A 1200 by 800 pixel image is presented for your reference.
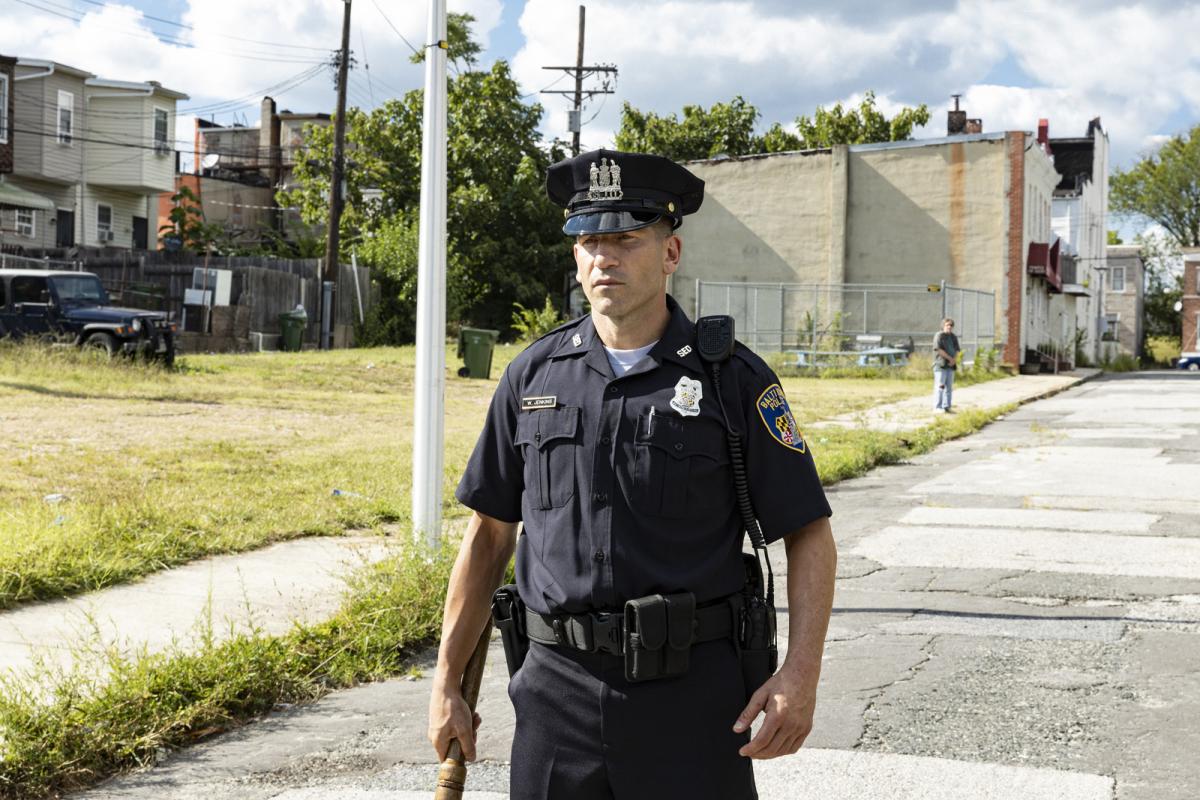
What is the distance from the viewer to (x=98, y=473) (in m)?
10.9

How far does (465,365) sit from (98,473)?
15.3 m

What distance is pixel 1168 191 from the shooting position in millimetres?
75000

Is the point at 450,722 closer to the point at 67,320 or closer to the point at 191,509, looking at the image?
the point at 191,509

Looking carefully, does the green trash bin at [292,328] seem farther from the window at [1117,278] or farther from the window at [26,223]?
the window at [1117,278]

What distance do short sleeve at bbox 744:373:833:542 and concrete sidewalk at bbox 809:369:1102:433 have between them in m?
15.1

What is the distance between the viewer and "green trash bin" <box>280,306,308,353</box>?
109 feet

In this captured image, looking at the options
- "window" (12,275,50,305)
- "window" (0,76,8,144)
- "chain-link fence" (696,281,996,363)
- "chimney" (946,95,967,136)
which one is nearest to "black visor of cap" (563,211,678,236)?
"window" (12,275,50,305)

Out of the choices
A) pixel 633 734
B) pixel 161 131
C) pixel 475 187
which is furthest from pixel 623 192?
pixel 161 131

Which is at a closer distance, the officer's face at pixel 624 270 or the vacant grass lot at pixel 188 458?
the officer's face at pixel 624 270

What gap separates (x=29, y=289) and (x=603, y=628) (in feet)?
73.6

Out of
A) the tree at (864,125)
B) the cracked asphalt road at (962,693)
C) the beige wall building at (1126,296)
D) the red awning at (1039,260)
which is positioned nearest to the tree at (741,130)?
the tree at (864,125)

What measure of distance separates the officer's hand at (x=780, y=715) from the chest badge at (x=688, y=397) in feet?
1.83

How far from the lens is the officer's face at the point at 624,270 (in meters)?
2.74

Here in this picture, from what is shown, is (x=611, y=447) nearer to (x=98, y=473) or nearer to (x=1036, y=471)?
(x=98, y=473)
